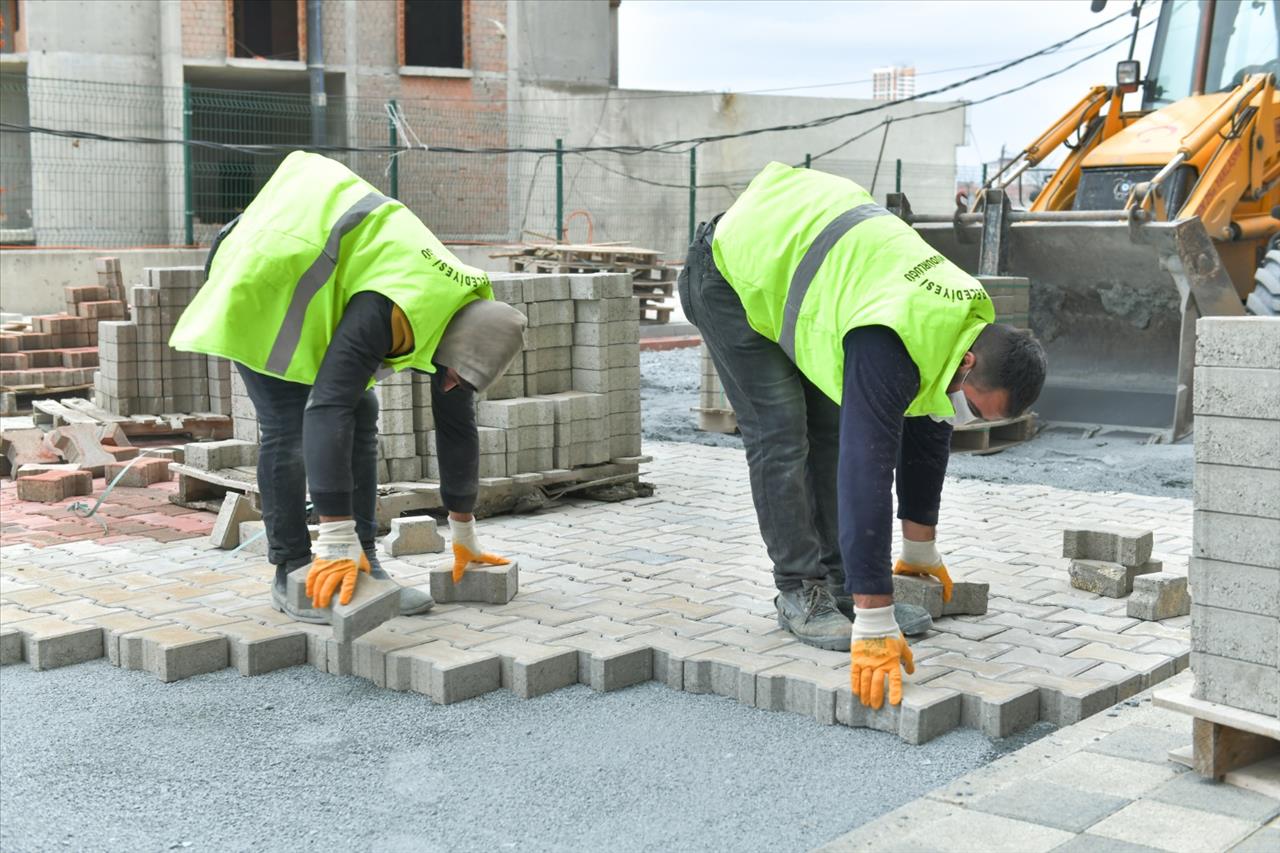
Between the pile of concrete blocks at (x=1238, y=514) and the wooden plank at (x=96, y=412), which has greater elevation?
the pile of concrete blocks at (x=1238, y=514)

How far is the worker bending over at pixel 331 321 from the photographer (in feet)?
14.7

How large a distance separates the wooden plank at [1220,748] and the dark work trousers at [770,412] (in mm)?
1534

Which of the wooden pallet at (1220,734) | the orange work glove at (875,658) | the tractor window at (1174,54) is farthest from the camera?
the tractor window at (1174,54)

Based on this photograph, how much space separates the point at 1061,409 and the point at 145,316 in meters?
6.29

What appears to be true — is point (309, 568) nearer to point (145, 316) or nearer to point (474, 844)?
point (474, 844)

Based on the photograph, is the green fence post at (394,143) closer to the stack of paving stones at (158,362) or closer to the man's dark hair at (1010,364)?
the stack of paving stones at (158,362)

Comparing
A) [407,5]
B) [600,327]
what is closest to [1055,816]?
[600,327]

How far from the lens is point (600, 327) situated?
7.34 meters

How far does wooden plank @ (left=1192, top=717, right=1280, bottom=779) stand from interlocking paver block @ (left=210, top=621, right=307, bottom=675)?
9.51 ft

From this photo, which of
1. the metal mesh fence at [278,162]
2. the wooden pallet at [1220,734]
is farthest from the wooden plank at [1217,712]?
the metal mesh fence at [278,162]

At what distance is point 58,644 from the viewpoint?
192 inches

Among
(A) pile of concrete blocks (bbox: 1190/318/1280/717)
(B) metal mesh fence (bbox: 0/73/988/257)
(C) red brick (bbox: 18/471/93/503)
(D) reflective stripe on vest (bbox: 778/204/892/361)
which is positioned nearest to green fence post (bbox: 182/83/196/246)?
(B) metal mesh fence (bbox: 0/73/988/257)

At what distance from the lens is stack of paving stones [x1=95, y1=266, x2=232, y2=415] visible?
9242 mm

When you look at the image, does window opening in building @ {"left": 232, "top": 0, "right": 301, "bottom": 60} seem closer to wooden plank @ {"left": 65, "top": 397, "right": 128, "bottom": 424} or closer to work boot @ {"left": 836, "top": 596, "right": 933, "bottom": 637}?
wooden plank @ {"left": 65, "top": 397, "right": 128, "bottom": 424}
